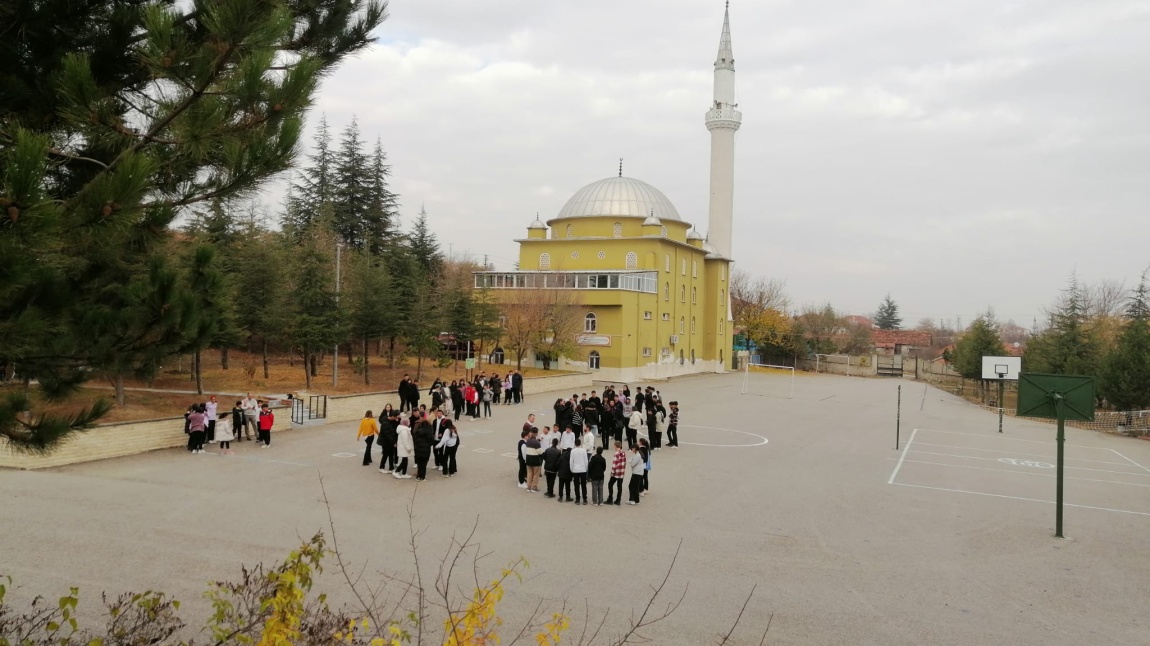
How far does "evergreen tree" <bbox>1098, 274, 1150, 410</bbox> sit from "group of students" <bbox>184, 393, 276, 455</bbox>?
36.8m

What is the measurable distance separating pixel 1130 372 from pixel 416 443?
34573 mm

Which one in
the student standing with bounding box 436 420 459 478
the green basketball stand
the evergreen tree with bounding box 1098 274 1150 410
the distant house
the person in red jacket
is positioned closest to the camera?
the green basketball stand

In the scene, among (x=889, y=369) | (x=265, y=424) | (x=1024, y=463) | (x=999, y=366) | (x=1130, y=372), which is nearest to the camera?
(x=265, y=424)

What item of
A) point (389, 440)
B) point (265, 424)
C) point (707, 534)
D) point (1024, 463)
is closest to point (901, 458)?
point (1024, 463)

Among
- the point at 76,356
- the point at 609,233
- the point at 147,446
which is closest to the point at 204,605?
the point at 76,356

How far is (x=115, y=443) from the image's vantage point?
16.5 m

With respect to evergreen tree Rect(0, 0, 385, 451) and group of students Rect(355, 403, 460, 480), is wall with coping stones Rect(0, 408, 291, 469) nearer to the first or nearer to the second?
group of students Rect(355, 403, 460, 480)

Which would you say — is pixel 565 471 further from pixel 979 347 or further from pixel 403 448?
pixel 979 347

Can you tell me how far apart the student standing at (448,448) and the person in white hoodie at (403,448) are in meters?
0.67

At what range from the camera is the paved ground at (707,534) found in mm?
8781

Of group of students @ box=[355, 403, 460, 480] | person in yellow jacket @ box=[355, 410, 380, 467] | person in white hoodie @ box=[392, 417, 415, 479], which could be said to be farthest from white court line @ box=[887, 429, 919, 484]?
person in yellow jacket @ box=[355, 410, 380, 467]

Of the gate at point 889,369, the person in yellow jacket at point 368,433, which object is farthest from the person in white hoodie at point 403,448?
the gate at point 889,369

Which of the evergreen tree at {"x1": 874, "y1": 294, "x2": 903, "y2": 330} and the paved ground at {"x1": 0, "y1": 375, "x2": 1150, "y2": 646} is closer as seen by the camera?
the paved ground at {"x1": 0, "y1": 375, "x2": 1150, "y2": 646}

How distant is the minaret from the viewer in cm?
6247
